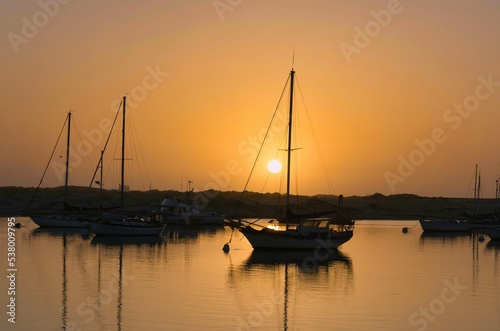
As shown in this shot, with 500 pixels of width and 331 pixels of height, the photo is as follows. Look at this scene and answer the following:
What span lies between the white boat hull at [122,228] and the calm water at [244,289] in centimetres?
1265

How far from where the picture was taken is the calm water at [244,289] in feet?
96.0

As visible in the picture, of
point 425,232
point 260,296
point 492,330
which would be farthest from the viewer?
point 425,232

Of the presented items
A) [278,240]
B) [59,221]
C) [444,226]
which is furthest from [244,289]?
[444,226]

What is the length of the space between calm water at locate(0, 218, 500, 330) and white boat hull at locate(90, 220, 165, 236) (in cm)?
1265

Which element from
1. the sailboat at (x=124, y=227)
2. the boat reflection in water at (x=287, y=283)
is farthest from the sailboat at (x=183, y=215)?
the boat reflection in water at (x=287, y=283)

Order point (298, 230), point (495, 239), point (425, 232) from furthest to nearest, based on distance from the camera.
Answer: point (425, 232) < point (495, 239) < point (298, 230)

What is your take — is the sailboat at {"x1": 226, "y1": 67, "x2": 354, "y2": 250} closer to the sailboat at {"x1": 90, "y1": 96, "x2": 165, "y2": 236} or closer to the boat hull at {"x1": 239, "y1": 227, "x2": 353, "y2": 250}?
the boat hull at {"x1": 239, "y1": 227, "x2": 353, "y2": 250}

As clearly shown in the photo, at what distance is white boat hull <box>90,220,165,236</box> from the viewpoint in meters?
76.7

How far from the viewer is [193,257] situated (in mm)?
55688

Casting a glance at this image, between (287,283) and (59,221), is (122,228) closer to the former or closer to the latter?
(59,221)

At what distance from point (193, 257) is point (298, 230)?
971 cm

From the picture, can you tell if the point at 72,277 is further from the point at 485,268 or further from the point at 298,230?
the point at 485,268

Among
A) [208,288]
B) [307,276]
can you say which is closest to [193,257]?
[307,276]

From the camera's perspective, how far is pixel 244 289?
3844 cm
